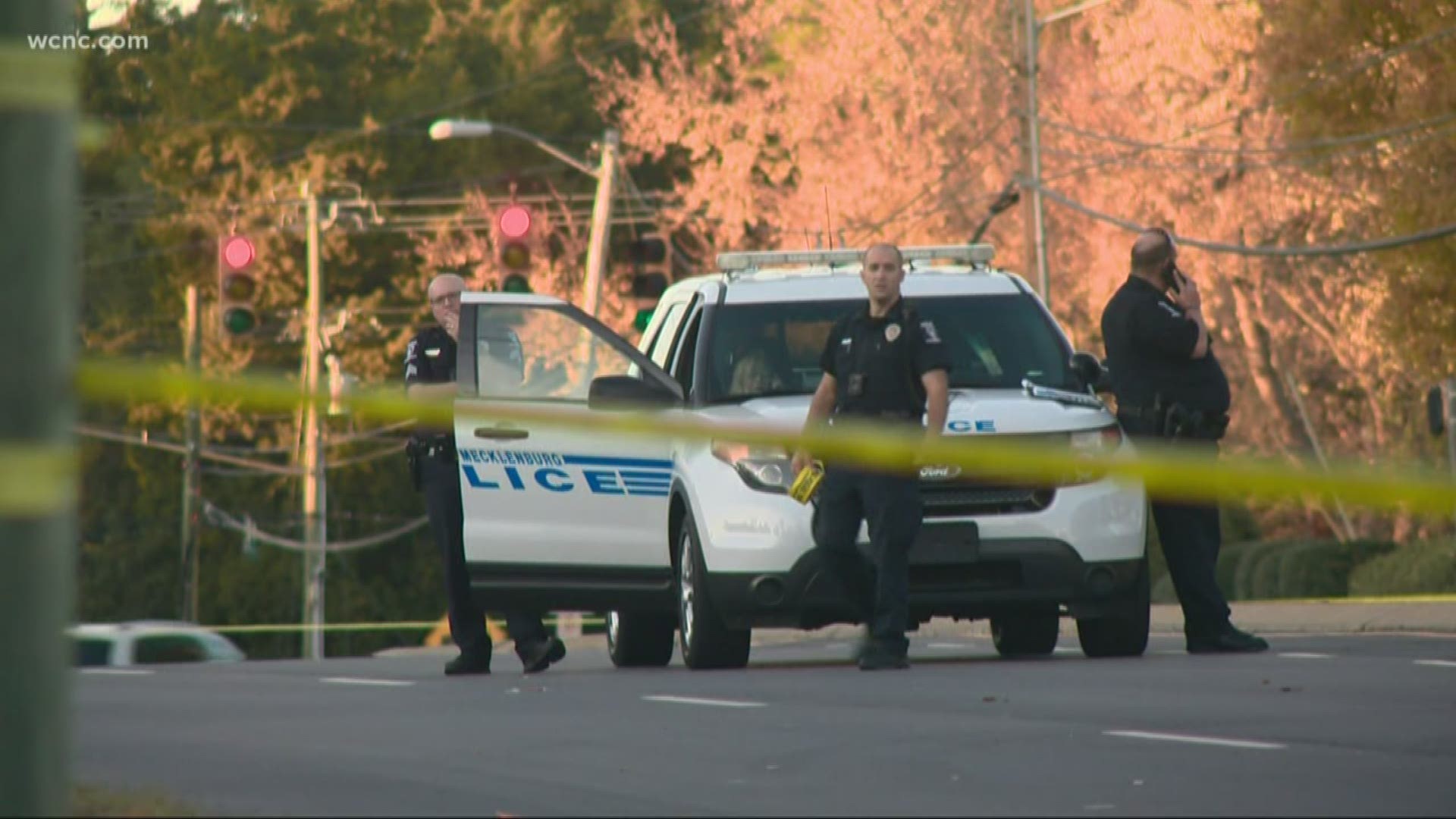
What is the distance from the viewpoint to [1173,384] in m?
13.1

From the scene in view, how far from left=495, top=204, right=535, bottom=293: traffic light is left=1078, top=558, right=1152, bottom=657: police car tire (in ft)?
51.9

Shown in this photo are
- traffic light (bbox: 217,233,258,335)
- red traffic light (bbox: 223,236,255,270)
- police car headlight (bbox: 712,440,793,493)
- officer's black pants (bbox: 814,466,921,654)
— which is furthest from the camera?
red traffic light (bbox: 223,236,255,270)

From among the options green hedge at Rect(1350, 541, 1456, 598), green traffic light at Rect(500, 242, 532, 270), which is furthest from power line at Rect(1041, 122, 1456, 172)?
green traffic light at Rect(500, 242, 532, 270)

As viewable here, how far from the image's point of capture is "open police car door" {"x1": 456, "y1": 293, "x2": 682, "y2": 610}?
13.3m

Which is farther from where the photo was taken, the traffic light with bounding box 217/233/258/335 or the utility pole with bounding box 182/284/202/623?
the utility pole with bounding box 182/284/202/623

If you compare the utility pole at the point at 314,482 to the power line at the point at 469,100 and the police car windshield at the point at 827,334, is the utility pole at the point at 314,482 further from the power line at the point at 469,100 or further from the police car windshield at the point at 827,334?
the police car windshield at the point at 827,334

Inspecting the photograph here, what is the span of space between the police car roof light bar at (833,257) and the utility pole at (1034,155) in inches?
735

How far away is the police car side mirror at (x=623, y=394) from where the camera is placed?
12.7 meters

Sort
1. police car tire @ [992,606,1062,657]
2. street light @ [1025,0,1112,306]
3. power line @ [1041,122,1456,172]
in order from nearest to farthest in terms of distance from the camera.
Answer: police car tire @ [992,606,1062,657], street light @ [1025,0,1112,306], power line @ [1041,122,1456,172]

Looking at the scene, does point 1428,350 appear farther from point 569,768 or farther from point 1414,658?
point 569,768

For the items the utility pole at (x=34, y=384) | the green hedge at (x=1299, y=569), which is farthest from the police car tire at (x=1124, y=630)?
the green hedge at (x=1299, y=569)

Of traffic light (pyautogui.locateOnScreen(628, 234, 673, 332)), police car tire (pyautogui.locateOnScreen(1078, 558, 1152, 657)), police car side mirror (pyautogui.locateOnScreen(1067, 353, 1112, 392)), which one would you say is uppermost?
traffic light (pyautogui.locateOnScreen(628, 234, 673, 332))

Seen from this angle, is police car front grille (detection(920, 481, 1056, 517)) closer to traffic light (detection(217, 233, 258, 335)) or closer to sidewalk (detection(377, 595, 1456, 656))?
sidewalk (detection(377, 595, 1456, 656))

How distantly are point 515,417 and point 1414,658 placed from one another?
7612 millimetres
